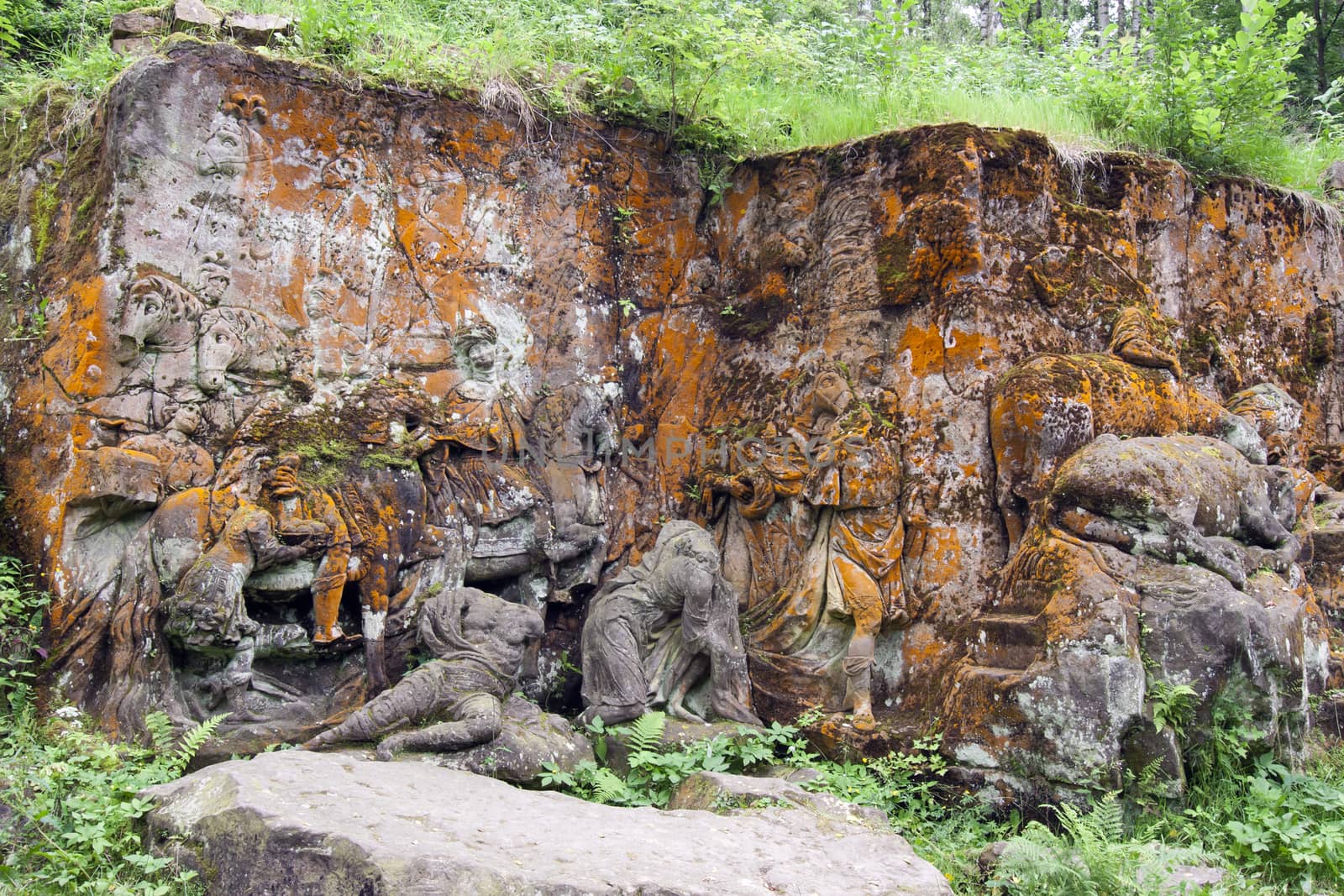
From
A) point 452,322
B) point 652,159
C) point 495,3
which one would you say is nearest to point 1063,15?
point 495,3

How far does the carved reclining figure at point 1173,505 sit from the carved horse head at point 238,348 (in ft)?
16.8

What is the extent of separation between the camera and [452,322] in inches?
318

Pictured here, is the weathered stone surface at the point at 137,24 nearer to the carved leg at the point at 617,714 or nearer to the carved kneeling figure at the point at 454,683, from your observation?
the carved kneeling figure at the point at 454,683

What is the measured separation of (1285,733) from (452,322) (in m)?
5.97

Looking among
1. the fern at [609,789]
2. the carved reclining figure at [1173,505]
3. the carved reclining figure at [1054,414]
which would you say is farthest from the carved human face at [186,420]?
the carved reclining figure at [1173,505]

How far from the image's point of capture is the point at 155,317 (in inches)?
278

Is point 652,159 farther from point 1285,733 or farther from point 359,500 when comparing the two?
point 1285,733

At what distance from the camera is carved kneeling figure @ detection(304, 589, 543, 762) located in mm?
6363

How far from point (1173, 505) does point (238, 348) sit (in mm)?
5937

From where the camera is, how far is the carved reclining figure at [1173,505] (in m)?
6.62

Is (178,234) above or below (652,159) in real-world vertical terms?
below

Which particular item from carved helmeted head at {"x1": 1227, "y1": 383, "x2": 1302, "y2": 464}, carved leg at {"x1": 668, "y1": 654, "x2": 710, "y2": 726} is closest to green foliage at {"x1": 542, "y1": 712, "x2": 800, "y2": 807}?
carved leg at {"x1": 668, "y1": 654, "x2": 710, "y2": 726}

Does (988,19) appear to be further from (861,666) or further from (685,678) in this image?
(685,678)

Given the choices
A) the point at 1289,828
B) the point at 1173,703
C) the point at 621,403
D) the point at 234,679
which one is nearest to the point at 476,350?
the point at 621,403
